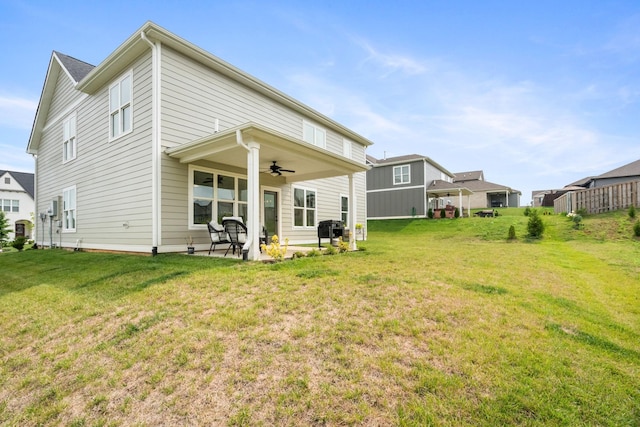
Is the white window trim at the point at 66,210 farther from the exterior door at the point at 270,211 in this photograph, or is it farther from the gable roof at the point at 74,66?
the exterior door at the point at 270,211

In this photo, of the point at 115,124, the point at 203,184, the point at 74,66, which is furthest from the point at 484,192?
the point at 74,66

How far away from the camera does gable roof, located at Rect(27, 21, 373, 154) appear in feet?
24.9

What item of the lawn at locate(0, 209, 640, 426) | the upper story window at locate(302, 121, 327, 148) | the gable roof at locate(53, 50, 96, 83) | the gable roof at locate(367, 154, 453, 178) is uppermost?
the gable roof at locate(53, 50, 96, 83)

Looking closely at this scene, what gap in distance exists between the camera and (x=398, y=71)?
1190cm

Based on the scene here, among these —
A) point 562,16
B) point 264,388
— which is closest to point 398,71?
point 562,16

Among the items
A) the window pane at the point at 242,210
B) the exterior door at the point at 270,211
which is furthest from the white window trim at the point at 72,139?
the exterior door at the point at 270,211

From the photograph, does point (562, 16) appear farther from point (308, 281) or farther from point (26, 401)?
point (26, 401)

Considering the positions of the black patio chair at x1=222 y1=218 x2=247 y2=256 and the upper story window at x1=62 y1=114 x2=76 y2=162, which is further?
the upper story window at x1=62 y1=114 x2=76 y2=162

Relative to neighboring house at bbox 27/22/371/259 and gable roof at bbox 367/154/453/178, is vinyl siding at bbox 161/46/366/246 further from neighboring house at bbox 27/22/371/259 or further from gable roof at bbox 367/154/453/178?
gable roof at bbox 367/154/453/178

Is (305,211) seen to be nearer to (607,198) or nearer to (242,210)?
(242,210)

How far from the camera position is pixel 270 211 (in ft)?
36.0

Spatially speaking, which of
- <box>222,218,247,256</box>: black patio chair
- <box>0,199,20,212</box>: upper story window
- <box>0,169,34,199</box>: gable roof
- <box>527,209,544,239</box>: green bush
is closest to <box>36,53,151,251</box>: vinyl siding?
<box>222,218,247,256</box>: black patio chair

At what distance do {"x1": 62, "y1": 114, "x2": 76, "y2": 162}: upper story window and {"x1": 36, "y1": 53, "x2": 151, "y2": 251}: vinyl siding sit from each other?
351 mm

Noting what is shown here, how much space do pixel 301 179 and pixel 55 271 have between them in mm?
7152
